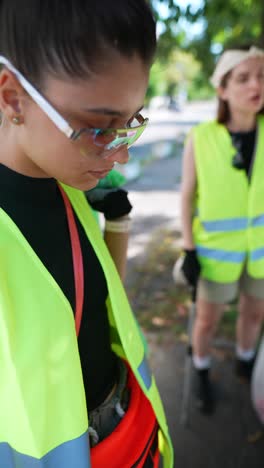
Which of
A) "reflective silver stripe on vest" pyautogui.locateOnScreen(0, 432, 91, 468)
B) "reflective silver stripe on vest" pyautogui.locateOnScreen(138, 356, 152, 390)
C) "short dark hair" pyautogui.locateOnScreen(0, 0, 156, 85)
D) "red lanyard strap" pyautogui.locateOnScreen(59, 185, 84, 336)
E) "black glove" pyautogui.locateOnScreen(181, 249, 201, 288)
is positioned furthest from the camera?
"black glove" pyautogui.locateOnScreen(181, 249, 201, 288)

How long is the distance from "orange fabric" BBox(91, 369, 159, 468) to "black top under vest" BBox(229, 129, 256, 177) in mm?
1308

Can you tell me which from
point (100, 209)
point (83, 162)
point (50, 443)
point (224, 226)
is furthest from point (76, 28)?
point (224, 226)

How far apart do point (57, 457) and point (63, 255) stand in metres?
0.46

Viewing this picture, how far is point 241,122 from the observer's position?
2064mm

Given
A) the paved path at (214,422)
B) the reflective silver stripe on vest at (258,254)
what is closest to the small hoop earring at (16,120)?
the reflective silver stripe on vest at (258,254)

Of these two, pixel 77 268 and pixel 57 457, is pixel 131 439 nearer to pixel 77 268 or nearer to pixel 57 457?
pixel 57 457

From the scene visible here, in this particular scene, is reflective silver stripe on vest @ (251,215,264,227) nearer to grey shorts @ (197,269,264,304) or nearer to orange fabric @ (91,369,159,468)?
grey shorts @ (197,269,264,304)

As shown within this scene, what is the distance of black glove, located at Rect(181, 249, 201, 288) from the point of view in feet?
7.06

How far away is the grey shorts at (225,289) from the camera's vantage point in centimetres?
222

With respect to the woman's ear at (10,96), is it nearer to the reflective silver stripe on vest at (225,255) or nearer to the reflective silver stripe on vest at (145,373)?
the reflective silver stripe on vest at (145,373)

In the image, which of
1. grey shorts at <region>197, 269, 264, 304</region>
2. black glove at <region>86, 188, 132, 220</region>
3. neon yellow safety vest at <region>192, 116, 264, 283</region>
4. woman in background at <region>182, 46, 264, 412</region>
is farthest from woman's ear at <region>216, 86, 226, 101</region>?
black glove at <region>86, 188, 132, 220</region>

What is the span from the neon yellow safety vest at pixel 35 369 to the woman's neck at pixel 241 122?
5.10 ft

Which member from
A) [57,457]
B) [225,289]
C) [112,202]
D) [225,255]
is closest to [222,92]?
[225,255]

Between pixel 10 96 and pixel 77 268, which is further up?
pixel 10 96
